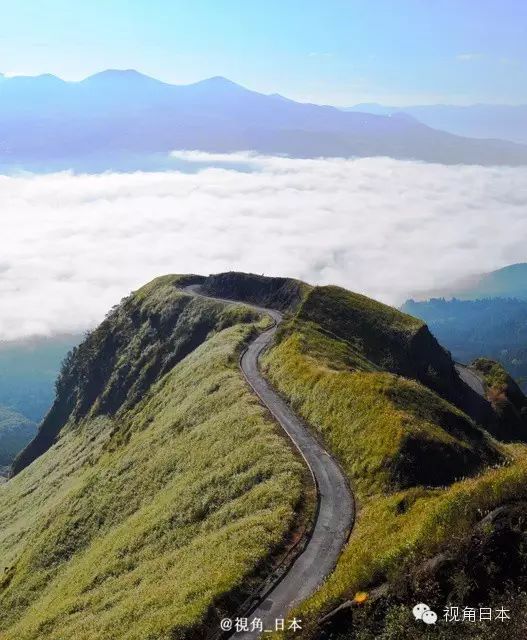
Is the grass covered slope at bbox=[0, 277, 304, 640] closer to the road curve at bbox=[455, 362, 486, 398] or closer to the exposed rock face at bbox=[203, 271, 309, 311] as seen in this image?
the exposed rock face at bbox=[203, 271, 309, 311]

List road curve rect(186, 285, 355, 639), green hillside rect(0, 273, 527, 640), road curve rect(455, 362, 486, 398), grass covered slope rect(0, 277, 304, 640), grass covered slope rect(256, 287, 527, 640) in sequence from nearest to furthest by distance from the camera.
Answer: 1. grass covered slope rect(256, 287, 527, 640)
2. green hillside rect(0, 273, 527, 640)
3. road curve rect(186, 285, 355, 639)
4. grass covered slope rect(0, 277, 304, 640)
5. road curve rect(455, 362, 486, 398)

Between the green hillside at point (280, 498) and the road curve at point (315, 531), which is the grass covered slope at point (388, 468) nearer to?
the green hillside at point (280, 498)

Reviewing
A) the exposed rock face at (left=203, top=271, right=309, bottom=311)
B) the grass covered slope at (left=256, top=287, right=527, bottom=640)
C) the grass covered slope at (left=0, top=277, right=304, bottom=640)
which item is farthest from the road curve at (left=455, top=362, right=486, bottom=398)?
the grass covered slope at (left=0, top=277, right=304, bottom=640)

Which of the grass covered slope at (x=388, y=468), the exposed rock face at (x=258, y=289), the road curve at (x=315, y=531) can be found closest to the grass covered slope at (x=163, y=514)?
the road curve at (x=315, y=531)

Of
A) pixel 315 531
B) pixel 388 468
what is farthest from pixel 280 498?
pixel 388 468

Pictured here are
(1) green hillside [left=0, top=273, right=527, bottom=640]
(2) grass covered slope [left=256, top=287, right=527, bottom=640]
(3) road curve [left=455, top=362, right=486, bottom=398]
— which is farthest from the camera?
(3) road curve [left=455, top=362, right=486, bottom=398]

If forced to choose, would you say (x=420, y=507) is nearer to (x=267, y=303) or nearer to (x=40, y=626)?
(x=40, y=626)

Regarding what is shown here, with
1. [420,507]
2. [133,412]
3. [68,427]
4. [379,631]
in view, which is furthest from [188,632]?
[68,427]

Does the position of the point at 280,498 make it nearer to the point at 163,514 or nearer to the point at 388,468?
the point at 388,468
